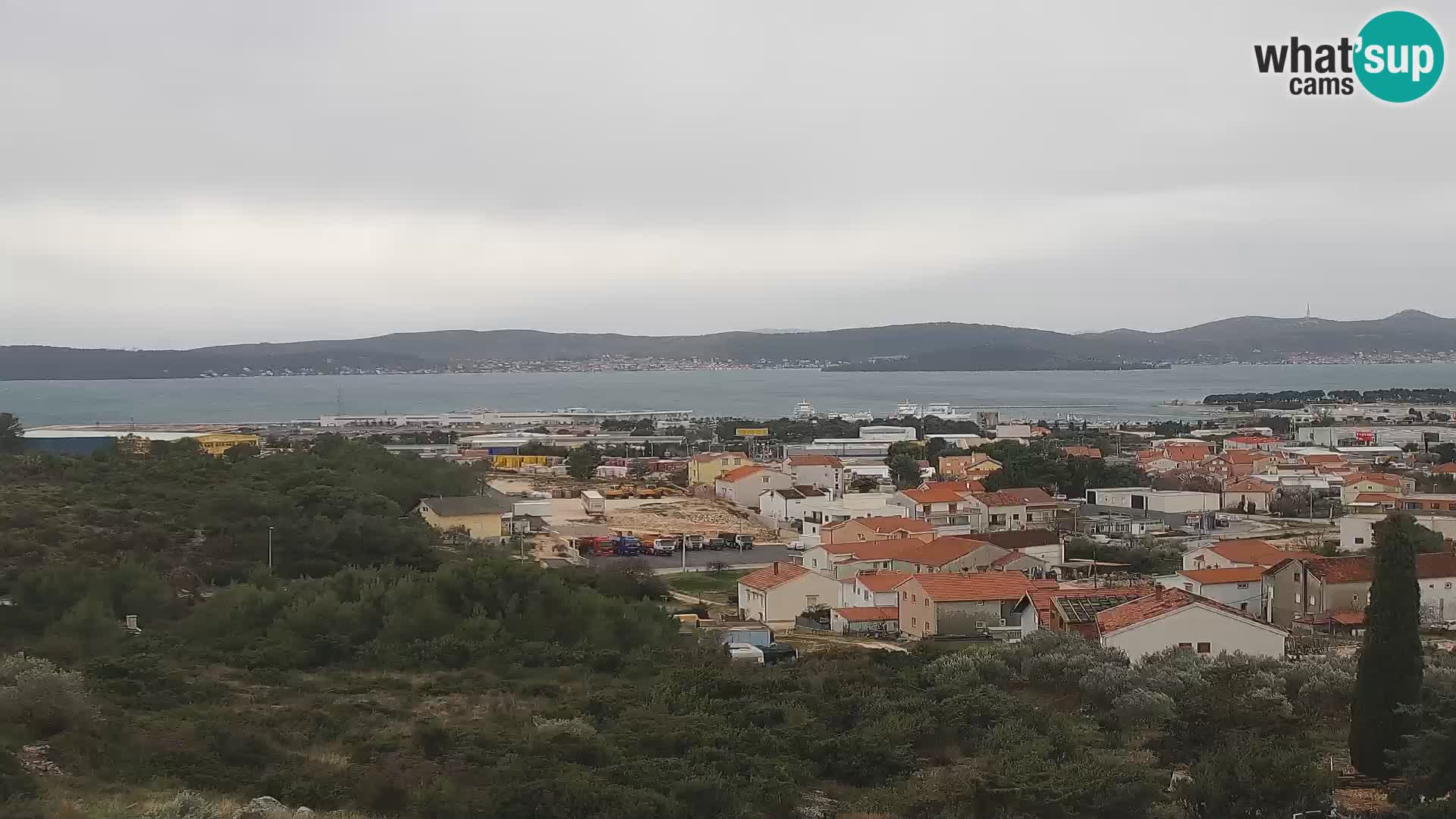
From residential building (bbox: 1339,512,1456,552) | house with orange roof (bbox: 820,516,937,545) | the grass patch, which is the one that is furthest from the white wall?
residential building (bbox: 1339,512,1456,552)

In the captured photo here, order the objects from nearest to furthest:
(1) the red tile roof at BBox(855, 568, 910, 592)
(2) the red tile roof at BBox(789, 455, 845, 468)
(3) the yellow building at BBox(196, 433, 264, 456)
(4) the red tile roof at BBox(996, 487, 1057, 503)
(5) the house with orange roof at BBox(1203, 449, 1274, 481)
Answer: (1) the red tile roof at BBox(855, 568, 910, 592) → (4) the red tile roof at BBox(996, 487, 1057, 503) → (5) the house with orange roof at BBox(1203, 449, 1274, 481) → (2) the red tile roof at BBox(789, 455, 845, 468) → (3) the yellow building at BBox(196, 433, 264, 456)

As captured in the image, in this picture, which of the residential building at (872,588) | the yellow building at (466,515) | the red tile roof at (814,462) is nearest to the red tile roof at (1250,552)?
the residential building at (872,588)

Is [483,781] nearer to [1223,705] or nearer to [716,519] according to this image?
[1223,705]

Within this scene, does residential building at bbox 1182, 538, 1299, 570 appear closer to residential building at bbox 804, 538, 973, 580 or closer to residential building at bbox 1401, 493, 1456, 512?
residential building at bbox 804, 538, 973, 580

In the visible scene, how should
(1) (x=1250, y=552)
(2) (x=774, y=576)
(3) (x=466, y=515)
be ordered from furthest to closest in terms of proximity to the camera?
1. (3) (x=466, y=515)
2. (1) (x=1250, y=552)
3. (2) (x=774, y=576)

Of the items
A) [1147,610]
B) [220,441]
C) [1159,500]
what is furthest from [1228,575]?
[220,441]

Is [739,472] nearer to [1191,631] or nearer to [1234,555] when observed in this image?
[1234,555]
